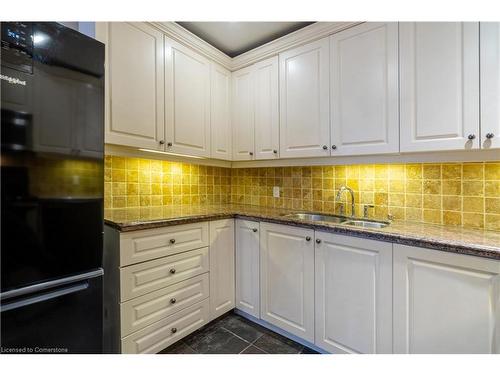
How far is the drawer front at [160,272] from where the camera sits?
4.44ft

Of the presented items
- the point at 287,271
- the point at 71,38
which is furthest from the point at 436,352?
the point at 71,38

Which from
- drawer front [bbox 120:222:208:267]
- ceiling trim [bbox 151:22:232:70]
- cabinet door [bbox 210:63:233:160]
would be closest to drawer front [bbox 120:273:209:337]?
drawer front [bbox 120:222:208:267]

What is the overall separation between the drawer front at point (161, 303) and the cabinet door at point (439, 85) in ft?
5.33

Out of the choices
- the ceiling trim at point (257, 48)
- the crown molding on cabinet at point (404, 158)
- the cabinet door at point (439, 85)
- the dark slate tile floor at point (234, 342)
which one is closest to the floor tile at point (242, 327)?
the dark slate tile floor at point (234, 342)

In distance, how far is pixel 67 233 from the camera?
0.99 metres

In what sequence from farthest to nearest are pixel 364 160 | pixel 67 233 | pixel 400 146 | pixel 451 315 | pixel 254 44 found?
pixel 254 44 < pixel 364 160 < pixel 400 146 < pixel 451 315 < pixel 67 233

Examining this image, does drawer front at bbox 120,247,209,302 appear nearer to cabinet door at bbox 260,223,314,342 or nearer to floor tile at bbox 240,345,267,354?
cabinet door at bbox 260,223,314,342

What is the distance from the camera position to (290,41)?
1.87m

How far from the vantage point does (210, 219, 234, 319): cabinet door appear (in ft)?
5.98

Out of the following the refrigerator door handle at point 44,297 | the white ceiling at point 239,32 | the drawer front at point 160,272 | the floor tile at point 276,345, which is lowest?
the floor tile at point 276,345

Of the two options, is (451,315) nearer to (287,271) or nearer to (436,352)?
(436,352)

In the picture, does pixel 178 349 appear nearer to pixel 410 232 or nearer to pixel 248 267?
pixel 248 267

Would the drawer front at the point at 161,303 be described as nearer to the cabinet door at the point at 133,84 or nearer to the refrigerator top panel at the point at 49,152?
the refrigerator top panel at the point at 49,152
